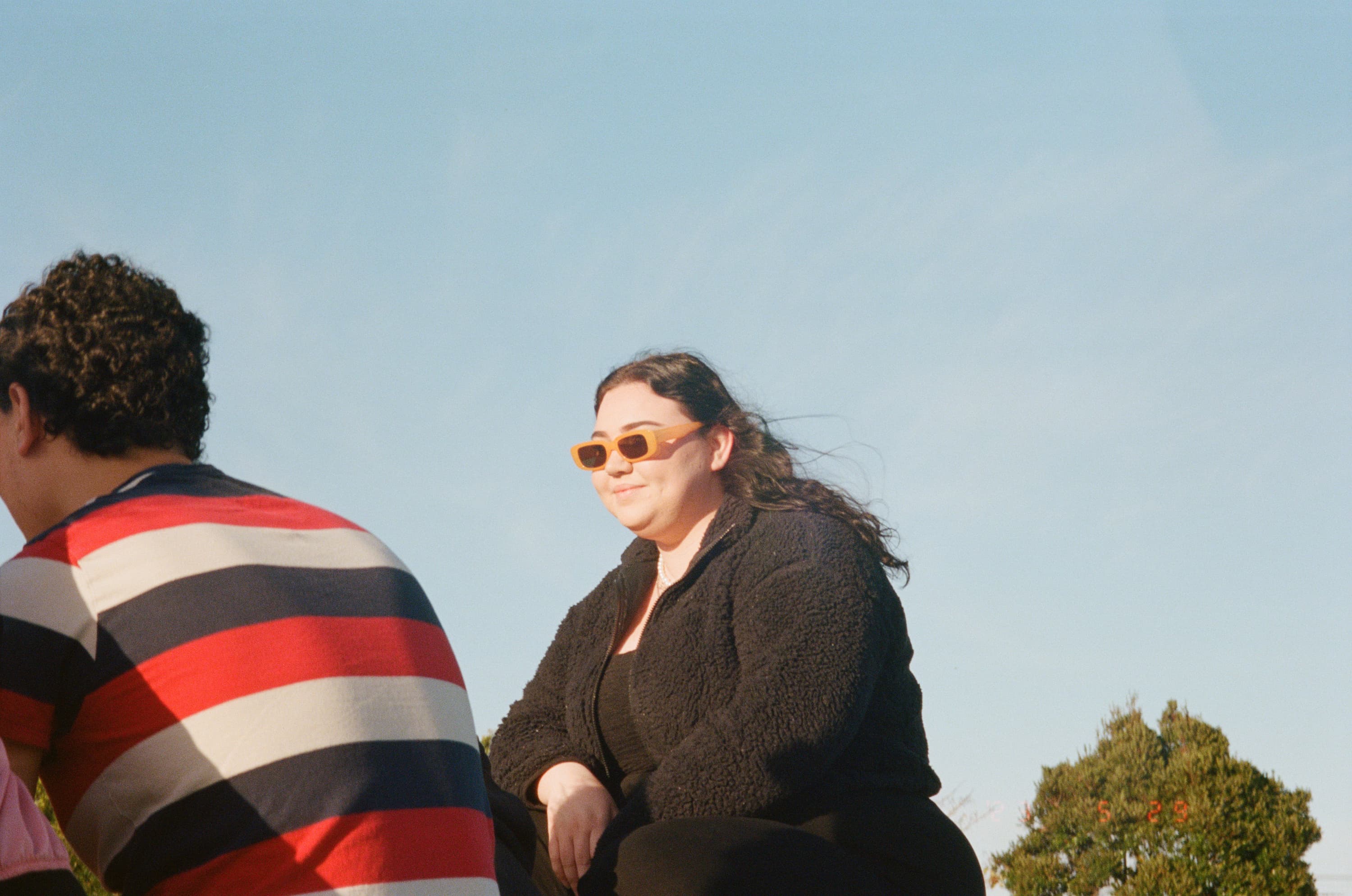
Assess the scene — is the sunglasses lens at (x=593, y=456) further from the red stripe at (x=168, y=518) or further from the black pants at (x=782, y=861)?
the red stripe at (x=168, y=518)

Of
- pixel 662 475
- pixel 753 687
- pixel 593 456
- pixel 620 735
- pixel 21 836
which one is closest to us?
pixel 21 836

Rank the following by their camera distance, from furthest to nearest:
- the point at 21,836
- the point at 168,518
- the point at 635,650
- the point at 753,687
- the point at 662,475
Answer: the point at 662,475 → the point at 635,650 → the point at 753,687 → the point at 168,518 → the point at 21,836

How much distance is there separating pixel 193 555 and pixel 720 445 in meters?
1.97

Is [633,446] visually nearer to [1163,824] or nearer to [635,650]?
[635,650]

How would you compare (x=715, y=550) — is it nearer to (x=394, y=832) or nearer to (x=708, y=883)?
(x=708, y=883)

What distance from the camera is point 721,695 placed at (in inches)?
112

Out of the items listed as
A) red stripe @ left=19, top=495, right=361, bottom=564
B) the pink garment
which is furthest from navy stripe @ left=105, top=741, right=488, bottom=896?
red stripe @ left=19, top=495, right=361, bottom=564

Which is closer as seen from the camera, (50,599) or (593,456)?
(50,599)

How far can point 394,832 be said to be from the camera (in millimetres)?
1604

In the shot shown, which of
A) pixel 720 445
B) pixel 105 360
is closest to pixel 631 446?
pixel 720 445

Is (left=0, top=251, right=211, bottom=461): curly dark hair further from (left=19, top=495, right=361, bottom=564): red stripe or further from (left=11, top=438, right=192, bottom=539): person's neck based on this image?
(left=19, top=495, right=361, bottom=564): red stripe

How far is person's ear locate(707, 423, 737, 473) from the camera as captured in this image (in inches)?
135

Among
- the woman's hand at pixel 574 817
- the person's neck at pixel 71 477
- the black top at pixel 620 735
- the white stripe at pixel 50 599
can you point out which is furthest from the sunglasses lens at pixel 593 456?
the white stripe at pixel 50 599

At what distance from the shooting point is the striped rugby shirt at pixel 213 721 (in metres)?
1.55
